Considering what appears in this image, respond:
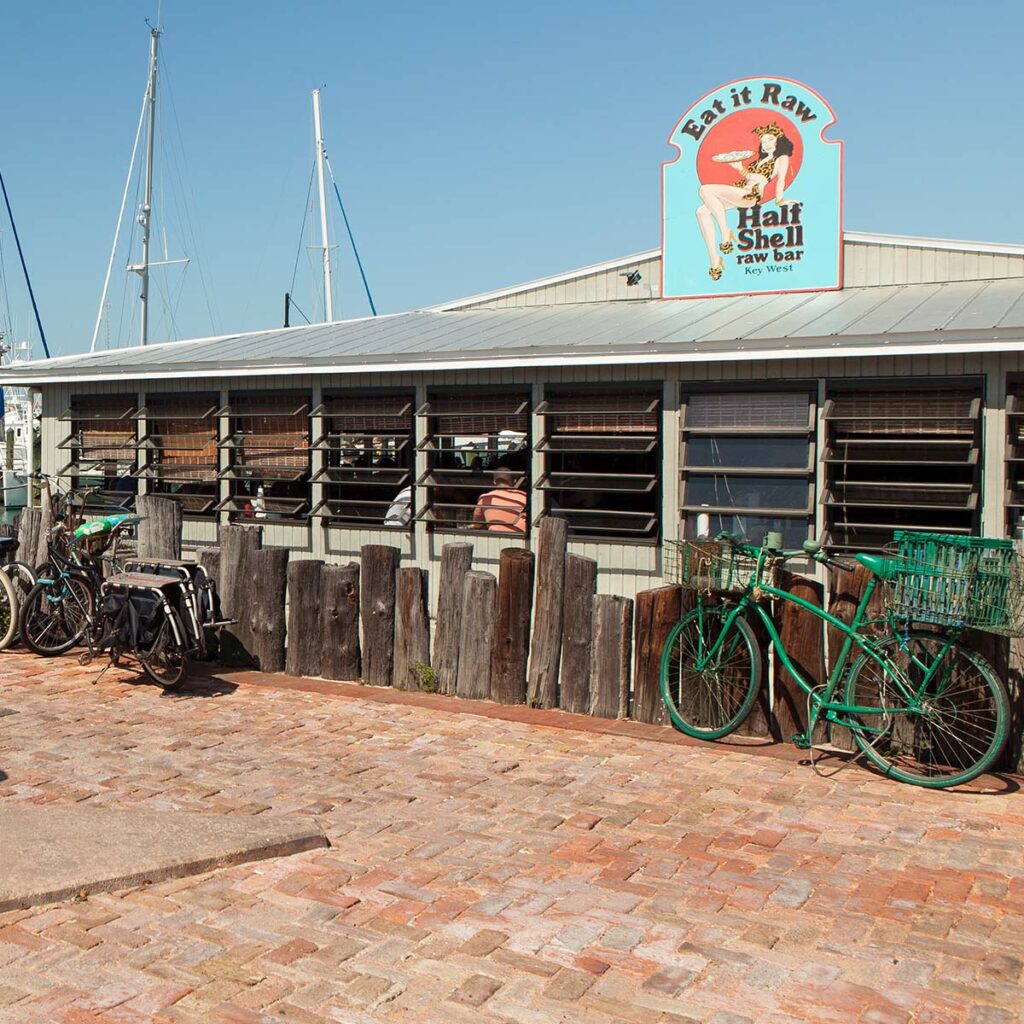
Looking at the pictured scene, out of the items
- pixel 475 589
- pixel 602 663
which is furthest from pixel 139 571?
pixel 602 663

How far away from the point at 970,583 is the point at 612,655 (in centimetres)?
255

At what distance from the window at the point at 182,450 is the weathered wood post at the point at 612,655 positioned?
20.9 ft

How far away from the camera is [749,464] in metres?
9.92

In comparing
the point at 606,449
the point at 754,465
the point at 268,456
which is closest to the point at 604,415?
the point at 606,449

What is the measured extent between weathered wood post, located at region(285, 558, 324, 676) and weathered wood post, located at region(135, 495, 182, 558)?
162 cm

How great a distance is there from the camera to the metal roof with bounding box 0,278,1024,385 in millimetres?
9195

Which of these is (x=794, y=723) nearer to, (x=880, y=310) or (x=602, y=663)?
(x=602, y=663)

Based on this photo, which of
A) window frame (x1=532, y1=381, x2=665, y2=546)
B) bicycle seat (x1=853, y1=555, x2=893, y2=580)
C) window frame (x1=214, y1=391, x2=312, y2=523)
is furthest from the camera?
window frame (x1=214, y1=391, x2=312, y2=523)

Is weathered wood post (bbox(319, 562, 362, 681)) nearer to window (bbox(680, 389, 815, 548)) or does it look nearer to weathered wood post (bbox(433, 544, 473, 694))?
weathered wood post (bbox(433, 544, 473, 694))

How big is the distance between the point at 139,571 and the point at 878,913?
658cm

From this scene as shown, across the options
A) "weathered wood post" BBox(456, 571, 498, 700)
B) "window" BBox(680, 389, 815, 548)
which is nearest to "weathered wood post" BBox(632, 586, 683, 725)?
"weathered wood post" BBox(456, 571, 498, 700)

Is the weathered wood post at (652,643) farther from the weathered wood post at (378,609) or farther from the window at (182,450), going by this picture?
the window at (182,450)

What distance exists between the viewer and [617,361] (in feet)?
33.1

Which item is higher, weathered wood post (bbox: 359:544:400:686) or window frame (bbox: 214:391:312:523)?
window frame (bbox: 214:391:312:523)
